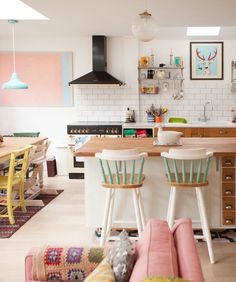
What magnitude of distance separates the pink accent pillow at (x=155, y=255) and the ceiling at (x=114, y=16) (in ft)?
10.3

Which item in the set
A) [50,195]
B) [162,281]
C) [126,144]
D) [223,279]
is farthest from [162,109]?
[162,281]

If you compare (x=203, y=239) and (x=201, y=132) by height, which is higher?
(x=201, y=132)

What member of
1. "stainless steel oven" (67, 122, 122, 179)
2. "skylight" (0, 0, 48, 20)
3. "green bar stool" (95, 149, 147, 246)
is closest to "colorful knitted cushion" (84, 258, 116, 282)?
"green bar stool" (95, 149, 147, 246)

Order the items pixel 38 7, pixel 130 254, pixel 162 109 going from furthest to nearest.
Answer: pixel 162 109
pixel 38 7
pixel 130 254

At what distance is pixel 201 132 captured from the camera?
268 inches

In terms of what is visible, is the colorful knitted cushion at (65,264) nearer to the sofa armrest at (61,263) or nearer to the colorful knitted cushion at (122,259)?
the sofa armrest at (61,263)

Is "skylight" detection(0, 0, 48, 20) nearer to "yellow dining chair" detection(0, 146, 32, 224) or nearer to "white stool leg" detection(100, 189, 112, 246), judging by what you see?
"yellow dining chair" detection(0, 146, 32, 224)

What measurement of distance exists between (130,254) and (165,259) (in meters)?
0.19

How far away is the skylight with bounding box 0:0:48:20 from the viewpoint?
5355 mm

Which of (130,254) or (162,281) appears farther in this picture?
(130,254)

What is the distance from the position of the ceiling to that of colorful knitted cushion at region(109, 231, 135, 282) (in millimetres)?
3302

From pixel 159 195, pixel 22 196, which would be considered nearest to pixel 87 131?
pixel 22 196

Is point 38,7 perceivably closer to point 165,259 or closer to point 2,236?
point 2,236

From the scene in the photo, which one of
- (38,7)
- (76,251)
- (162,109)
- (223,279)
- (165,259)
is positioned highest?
Result: (38,7)
